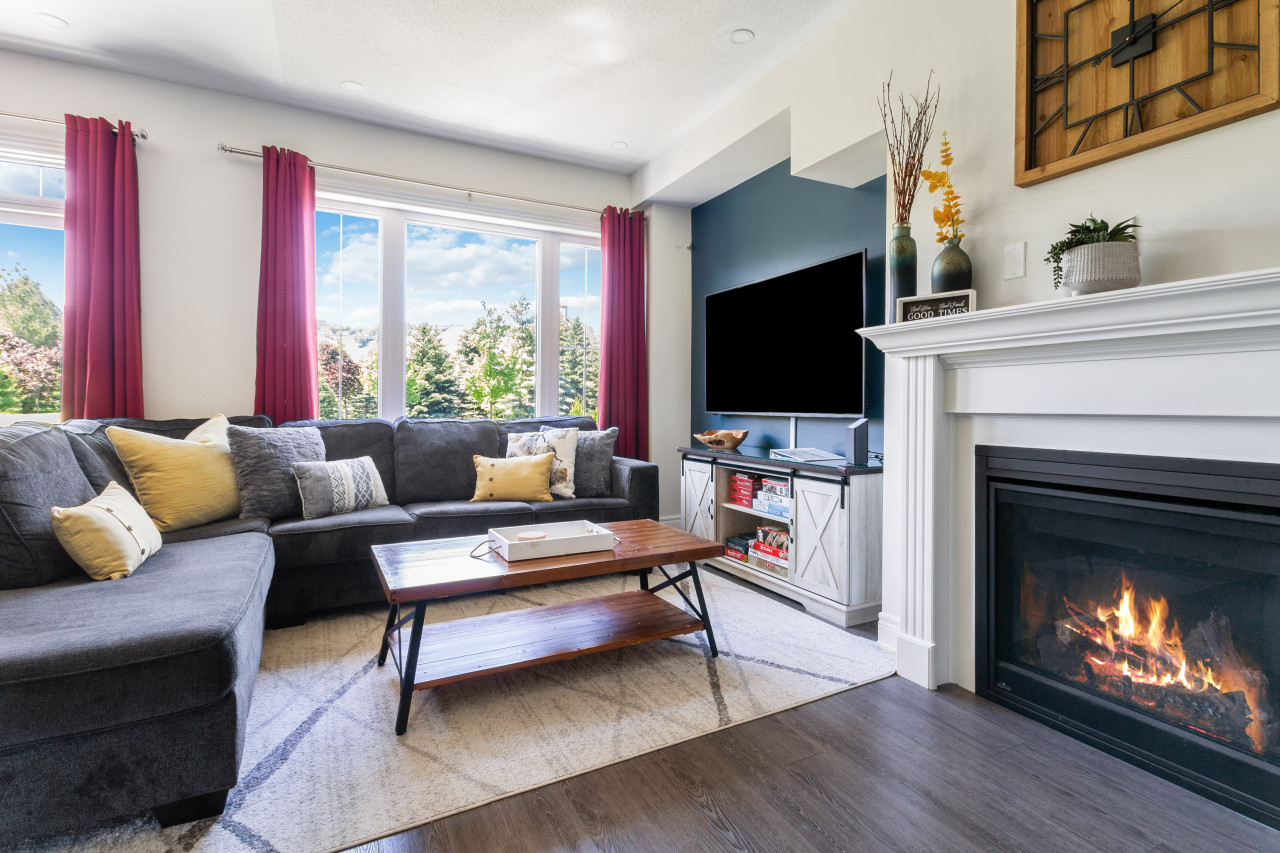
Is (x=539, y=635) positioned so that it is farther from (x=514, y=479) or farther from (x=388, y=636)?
(x=514, y=479)

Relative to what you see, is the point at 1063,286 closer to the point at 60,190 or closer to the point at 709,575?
the point at 709,575

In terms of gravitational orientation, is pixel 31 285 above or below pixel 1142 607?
above

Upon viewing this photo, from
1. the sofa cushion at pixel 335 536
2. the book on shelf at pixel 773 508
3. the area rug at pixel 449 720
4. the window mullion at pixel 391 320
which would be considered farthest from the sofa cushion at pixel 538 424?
the area rug at pixel 449 720

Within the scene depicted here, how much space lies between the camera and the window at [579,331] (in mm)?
4430

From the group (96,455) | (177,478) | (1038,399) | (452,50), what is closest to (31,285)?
(96,455)

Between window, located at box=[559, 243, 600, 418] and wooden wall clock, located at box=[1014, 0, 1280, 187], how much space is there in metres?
3.04

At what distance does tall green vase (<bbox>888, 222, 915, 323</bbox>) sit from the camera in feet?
7.32

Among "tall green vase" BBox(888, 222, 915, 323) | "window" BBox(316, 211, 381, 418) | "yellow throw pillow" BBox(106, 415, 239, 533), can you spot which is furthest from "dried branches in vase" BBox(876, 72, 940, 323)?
"window" BBox(316, 211, 381, 418)

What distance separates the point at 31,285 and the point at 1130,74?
15.2ft

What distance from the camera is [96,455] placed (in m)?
2.39

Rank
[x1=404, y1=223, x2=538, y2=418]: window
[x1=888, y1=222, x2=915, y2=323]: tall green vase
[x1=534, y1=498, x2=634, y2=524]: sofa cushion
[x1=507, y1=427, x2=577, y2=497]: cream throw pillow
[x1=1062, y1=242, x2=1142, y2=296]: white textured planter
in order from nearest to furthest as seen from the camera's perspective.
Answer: [x1=1062, y1=242, x2=1142, y2=296]: white textured planter, [x1=888, y1=222, x2=915, y2=323]: tall green vase, [x1=534, y1=498, x2=634, y2=524]: sofa cushion, [x1=507, y1=427, x2=577, y2=497]: cream throw pillow, [x1=404, y1=223, x2=538, y2=418]: window

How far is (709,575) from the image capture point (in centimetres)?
344

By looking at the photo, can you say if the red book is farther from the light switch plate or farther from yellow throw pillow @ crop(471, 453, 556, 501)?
the light switch plate

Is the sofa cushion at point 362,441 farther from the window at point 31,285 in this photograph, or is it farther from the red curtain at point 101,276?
the window at point 31,285
